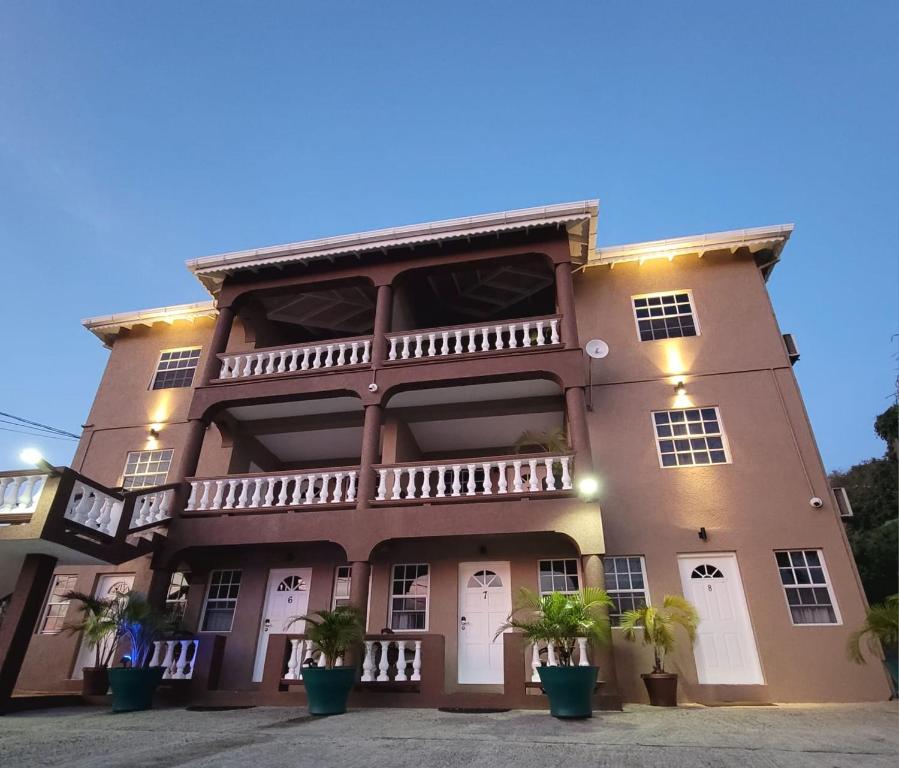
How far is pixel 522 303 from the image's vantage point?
13805 mm

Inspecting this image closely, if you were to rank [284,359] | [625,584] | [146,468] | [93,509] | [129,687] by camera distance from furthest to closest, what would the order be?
[146,468] < [284,359] < [625,584] < [93,509] < [129,687]

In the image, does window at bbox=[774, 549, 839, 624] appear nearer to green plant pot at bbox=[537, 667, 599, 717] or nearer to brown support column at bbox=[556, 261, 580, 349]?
green plant pot at bbox=[537, 667, 599, 717]

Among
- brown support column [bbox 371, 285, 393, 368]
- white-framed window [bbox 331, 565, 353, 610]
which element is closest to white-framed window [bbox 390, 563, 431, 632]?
white-framed window [bbox 331, 565, 353, 610]

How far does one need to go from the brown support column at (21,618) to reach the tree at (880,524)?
20892 millimetres

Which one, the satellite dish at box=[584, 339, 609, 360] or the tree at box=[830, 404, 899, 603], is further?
the tree at box=[830, 404, 899, 603]

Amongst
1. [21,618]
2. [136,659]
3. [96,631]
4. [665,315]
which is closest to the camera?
[21,618]

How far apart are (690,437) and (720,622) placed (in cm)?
322

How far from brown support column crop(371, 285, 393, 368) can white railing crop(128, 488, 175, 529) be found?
456cm

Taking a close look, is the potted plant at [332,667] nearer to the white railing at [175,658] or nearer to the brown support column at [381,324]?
the white railing at [175,658]

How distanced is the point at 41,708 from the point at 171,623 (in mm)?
1985

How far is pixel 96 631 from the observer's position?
8.24 meters

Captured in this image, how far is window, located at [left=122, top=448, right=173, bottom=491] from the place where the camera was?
12383 mm

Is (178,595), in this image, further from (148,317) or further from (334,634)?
(148,317)

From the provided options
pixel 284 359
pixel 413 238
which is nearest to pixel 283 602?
pixel 284 359
